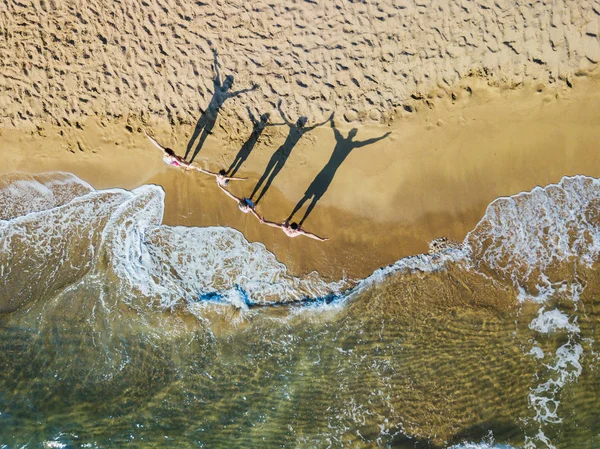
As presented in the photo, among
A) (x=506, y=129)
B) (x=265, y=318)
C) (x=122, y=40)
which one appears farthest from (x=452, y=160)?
(x=122, y=40)

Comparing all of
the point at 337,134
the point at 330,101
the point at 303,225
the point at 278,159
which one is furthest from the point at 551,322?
the point at 278,159

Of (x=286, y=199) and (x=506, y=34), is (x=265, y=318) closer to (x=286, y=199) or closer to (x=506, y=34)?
(x=286, y=199)

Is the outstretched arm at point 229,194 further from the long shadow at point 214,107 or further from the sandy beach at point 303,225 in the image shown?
the long shadow at point 214,107

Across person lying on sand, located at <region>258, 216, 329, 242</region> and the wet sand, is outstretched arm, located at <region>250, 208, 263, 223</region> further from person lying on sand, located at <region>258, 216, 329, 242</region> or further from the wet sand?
the wet sand

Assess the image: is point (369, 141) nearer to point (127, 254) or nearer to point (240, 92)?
point (240, 92)

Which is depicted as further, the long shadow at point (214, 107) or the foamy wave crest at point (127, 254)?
the foamy wave crest at point (127, 254)

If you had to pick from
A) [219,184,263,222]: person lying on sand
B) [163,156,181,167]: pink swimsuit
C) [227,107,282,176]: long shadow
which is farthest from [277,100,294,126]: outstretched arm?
[163,156,181,167]: pink swimsuit

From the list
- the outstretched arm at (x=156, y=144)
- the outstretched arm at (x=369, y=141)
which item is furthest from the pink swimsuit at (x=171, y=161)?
the outstretched arm at (x=369, y=141)
